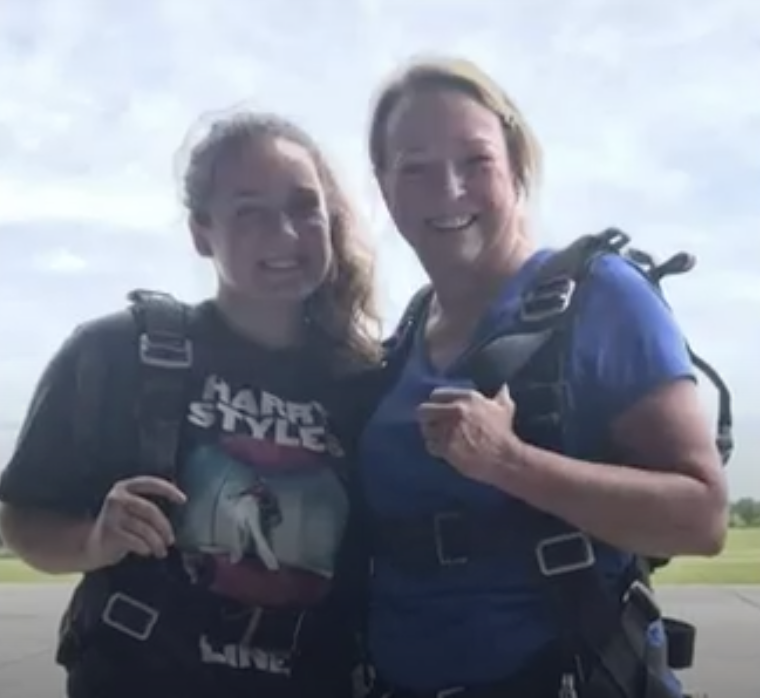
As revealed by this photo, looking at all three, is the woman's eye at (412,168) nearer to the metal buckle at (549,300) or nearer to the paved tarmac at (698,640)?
the metal buckle at (549,300)

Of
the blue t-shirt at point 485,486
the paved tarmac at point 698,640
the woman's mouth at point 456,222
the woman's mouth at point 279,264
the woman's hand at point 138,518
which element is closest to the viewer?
the blue t-shirt at point 485,486

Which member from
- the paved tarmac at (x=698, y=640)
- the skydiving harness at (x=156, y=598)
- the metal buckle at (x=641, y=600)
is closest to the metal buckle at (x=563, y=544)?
the metal buckle at (x=641, y=600)

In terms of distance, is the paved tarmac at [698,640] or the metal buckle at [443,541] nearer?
the metal buckle at [443,541]

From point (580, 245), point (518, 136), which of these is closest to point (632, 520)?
point (580, 245)

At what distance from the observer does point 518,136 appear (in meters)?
3.05

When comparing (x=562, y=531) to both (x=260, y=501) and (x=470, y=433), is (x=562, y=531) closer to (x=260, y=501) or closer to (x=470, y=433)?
(x=470, y=433)

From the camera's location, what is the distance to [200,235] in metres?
3.25

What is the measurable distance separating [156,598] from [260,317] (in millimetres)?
541

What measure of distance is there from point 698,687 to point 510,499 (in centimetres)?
392

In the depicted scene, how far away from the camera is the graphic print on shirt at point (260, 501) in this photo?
3.00 metres

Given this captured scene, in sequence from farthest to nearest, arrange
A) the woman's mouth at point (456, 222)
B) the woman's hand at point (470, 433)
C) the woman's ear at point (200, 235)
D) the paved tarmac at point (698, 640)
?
the paved tarmac at point (698, 640)
the woman's ear at point (200, 235)
the woman's mouth at point (456, 222)
the woman's hand at point (470, 433)

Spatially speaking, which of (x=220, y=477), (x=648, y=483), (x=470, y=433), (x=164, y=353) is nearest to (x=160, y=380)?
(x=164, y=353)

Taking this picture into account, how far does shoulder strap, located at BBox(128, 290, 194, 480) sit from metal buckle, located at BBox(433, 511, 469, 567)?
468 millimetres

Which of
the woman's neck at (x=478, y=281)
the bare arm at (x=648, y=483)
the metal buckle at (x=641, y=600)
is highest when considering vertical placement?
the woman's neck at (x=478, y=281)
